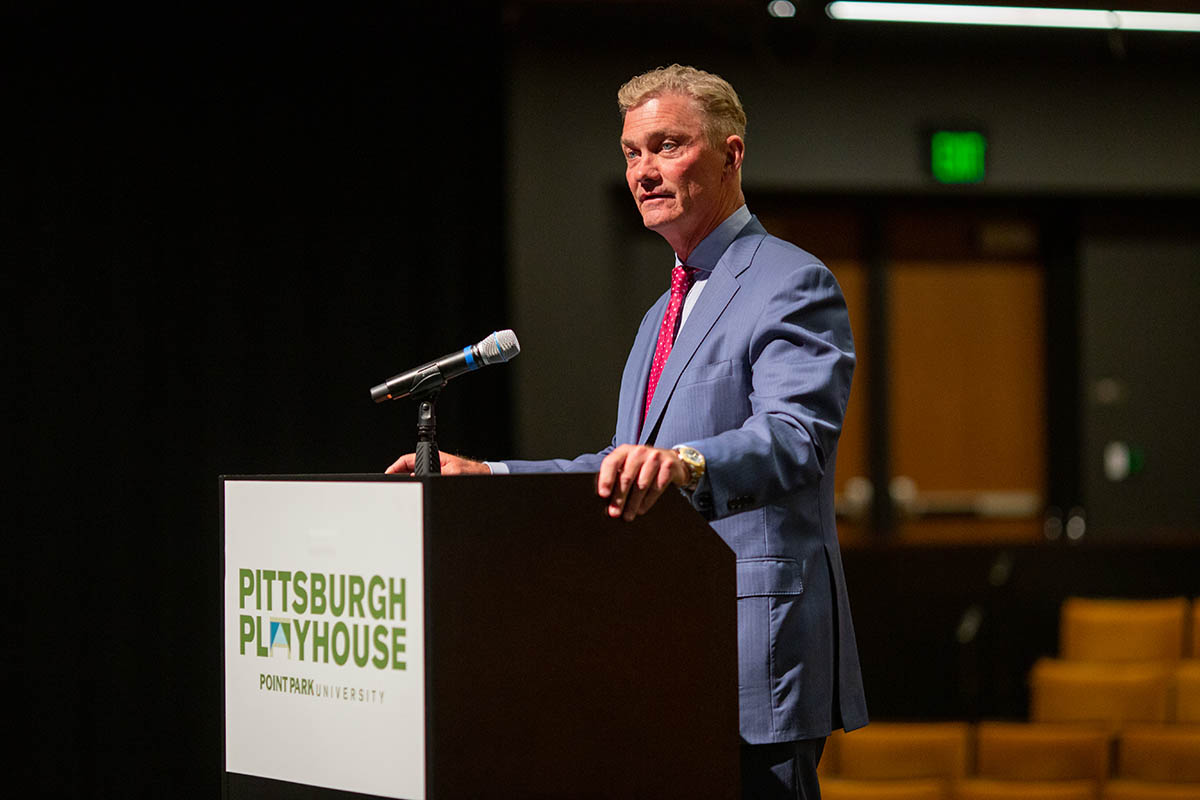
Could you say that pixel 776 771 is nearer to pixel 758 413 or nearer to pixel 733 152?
pixel 758 413

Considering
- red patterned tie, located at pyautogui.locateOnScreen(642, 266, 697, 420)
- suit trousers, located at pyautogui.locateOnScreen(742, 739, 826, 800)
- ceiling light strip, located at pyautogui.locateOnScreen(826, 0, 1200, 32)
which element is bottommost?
suit trousers, located at pyautogui.locateOnScreen(742, 739, 826, 800)

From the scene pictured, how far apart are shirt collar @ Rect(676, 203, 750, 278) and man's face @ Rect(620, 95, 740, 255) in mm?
22

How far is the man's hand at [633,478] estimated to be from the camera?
133 cm

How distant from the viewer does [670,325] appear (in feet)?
6.48

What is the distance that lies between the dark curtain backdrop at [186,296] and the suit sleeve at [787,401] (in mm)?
3488

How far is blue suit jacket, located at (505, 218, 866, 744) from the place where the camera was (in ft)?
5.41

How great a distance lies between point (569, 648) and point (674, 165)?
33.2 inches

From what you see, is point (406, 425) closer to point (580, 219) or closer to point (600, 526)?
point (580, 219)

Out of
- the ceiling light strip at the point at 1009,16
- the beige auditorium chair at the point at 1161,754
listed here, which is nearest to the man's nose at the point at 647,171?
the beige auditorium chair at the point at 1161,754

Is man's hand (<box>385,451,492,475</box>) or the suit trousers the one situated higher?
man's hand (<box>385,451,492,475</box>)

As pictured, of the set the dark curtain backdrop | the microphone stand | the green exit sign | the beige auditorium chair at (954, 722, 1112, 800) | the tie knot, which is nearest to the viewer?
the microphone stand

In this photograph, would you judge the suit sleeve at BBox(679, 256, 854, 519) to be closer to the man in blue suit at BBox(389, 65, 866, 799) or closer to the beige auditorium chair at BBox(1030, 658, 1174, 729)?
the man in blue suit at BBox(389, 65, 866, 799)

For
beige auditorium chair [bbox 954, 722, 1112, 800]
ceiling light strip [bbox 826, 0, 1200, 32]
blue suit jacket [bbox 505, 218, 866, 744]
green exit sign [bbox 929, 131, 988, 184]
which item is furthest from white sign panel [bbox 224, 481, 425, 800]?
green exit sign [bbox 929, 131, 988, 184]

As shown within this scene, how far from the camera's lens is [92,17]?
4.77 meters
